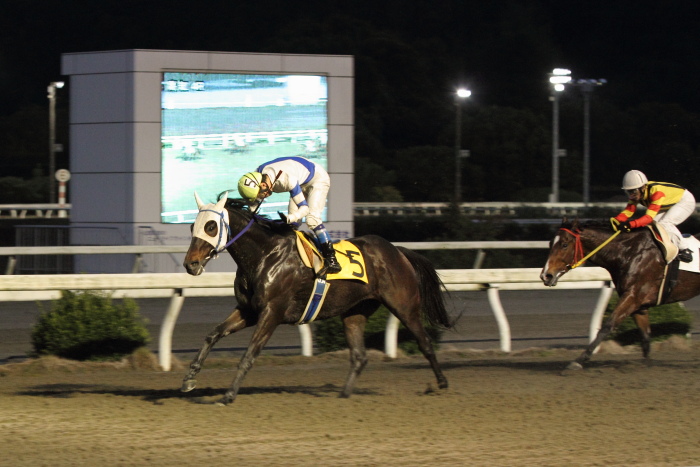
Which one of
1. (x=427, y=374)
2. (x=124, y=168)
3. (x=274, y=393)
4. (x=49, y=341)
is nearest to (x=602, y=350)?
(x=427, y=374)

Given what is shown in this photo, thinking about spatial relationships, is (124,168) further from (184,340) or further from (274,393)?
(274,393)

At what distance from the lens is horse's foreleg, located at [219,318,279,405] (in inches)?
254

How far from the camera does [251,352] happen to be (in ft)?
21.6

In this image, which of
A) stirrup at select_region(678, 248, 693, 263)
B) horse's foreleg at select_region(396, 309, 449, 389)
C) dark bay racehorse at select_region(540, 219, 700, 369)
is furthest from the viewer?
stirrup at select_region(678, 248, 693, 263)

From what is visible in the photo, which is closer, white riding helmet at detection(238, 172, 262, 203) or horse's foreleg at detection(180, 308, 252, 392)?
horse's foreleg at detection(180, 308, 252, 392)

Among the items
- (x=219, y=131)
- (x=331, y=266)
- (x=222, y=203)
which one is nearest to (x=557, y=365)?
(x=331, y=266)

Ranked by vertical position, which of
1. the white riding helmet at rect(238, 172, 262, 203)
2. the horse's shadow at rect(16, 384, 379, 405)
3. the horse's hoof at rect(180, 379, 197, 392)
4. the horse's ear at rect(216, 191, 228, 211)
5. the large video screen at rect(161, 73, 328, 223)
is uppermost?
the large video screen at rect(161, 73, 328, 223)

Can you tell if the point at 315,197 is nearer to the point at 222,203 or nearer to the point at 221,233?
the point at 222,203

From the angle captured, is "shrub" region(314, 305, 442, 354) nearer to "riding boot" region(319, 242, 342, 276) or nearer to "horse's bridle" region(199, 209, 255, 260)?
"riding boot" region(319, 242, 342, 276)

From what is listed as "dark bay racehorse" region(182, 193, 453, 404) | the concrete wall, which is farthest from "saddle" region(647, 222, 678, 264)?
the concrete wall

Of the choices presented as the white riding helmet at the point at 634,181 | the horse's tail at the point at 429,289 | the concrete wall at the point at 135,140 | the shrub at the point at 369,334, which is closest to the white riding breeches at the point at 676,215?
the white riding helmet at the point at 634,181

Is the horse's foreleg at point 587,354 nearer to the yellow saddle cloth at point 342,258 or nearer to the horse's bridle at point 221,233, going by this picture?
the yellow saddle cloth at point 342,258

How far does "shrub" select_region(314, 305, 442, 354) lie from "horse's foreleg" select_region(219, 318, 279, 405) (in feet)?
8.26

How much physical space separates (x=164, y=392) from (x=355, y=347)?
4.61 feet
